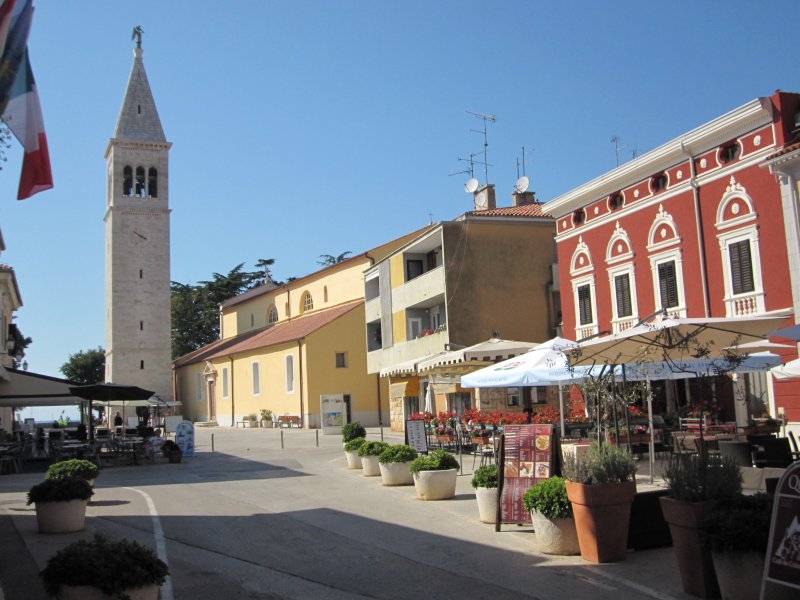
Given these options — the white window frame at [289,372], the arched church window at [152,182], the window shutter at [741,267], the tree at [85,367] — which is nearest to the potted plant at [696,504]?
the window shutter at [741,267]

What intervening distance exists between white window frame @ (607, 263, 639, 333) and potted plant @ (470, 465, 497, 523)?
14.9 m

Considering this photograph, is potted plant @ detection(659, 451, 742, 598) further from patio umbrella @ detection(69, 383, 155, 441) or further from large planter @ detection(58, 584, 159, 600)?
patio umbrella @ detection(69, 383, 155, 441)


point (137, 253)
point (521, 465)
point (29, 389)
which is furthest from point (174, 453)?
point (137, 253)

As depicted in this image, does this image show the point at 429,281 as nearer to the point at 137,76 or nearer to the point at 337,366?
the point at 337,366

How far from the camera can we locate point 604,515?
26.8 feet

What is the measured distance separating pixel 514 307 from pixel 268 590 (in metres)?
26.7

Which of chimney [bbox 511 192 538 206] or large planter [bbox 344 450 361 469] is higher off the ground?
chimney [bbox 511 192 538 206]

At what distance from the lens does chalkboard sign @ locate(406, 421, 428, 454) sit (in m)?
18.5

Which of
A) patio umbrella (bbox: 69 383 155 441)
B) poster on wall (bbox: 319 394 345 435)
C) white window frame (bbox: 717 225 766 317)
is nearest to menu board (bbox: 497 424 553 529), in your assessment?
white window frame (bbox: 717 225 766 317)

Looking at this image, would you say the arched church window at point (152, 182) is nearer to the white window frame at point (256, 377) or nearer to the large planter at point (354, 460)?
the white window frame at point (256, 377)

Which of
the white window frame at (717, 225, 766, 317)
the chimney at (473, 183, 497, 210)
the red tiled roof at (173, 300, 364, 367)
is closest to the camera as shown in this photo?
the white window frame at (717, 225, 766, 317)

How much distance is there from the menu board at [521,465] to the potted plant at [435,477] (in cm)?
301

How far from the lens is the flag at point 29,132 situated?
784 centimetres

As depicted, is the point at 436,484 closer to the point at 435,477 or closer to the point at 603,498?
the point at 435,477
